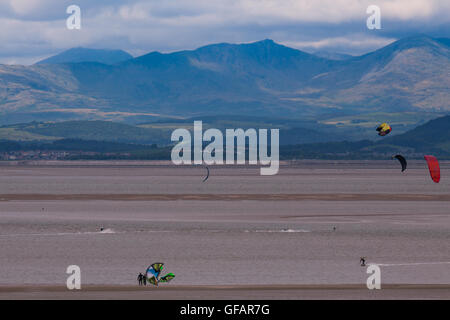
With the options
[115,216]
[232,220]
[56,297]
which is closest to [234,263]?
[56,297]

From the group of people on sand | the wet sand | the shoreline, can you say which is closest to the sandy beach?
the wet sand

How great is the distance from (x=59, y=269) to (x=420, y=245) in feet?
76.0

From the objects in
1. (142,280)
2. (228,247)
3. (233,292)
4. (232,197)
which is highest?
(232,197)

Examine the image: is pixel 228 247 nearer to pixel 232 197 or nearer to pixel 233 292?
pixel 233 292

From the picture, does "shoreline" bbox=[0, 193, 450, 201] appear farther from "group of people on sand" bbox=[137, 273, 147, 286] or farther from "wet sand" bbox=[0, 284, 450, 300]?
"wet sand" bbox=[0, 284, 450, 300]

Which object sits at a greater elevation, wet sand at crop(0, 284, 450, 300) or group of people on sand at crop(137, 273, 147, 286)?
group of people on sand at crop(137, 273, 147, 286)

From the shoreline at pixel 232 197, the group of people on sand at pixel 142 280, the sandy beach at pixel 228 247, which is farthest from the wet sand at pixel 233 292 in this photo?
the shoreline at pixel 232 197

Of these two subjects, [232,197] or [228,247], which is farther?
[232,197]

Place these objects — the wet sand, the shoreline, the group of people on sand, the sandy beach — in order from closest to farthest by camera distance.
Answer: the wet sand → the sandy beach → the group of people on sand → the shoreline

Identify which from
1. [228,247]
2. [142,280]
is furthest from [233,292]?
[228,247]

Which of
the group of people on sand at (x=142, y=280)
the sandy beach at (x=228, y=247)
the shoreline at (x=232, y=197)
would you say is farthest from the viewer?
the shoreline at (x=232, y=197)

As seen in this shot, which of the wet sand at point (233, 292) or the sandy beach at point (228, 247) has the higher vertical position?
the sandy beach at point (228, 247)

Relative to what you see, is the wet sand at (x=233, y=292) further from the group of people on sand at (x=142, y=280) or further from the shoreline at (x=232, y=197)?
the shoreline at (x=232, y=197)
